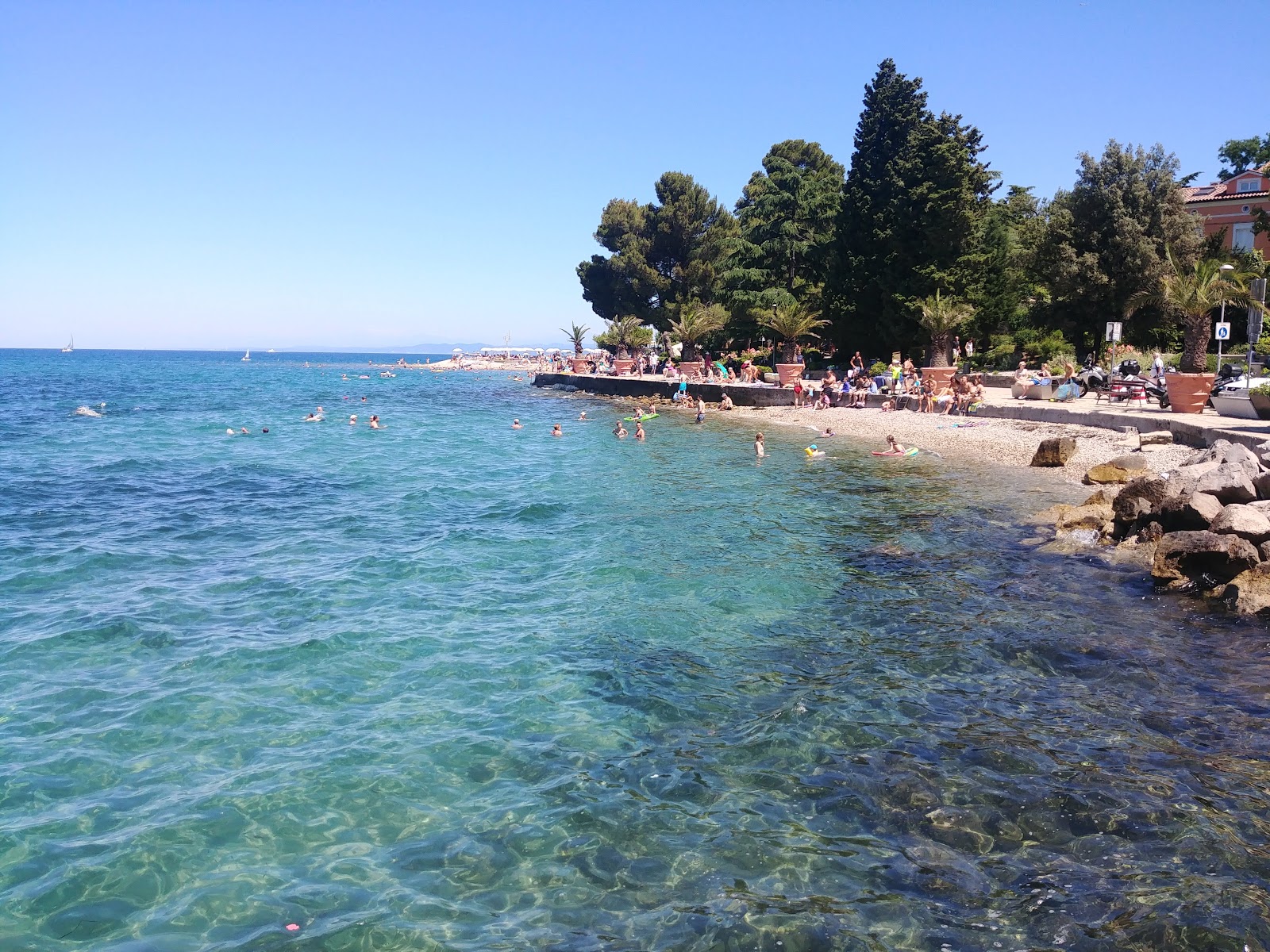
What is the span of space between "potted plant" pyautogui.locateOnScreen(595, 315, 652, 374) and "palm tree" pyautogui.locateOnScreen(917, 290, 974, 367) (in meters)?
27.4

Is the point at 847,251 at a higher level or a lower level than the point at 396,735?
higher

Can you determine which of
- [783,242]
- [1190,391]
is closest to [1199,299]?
[1190,391]

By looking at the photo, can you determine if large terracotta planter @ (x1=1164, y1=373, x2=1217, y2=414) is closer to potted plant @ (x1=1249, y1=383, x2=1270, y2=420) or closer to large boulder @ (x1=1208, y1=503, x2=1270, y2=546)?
potted plant @ (x1=1249, y1=383, x2=1270, y2=420)

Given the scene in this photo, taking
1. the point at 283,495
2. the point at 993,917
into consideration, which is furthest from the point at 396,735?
the point at 283,495

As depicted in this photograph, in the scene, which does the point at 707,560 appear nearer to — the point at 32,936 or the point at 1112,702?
the point at 1112,702

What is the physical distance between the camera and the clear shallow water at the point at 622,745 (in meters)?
4.44

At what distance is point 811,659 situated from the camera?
8008 mm

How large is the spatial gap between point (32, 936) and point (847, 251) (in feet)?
122

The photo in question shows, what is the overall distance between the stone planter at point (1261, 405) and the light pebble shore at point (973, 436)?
6.41 feet

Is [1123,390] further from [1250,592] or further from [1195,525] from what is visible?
[1250,592]

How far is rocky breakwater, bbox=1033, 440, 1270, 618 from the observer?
923 centimetres

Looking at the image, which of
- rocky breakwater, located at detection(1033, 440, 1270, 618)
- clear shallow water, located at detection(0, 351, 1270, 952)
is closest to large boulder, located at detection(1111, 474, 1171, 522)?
rocky breakwater, located at detection(1033, 440, 1270, 618)

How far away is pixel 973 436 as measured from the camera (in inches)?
903

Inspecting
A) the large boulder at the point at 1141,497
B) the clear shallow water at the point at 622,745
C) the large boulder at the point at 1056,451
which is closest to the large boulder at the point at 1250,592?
the clear shallow water at the point at 622,745
